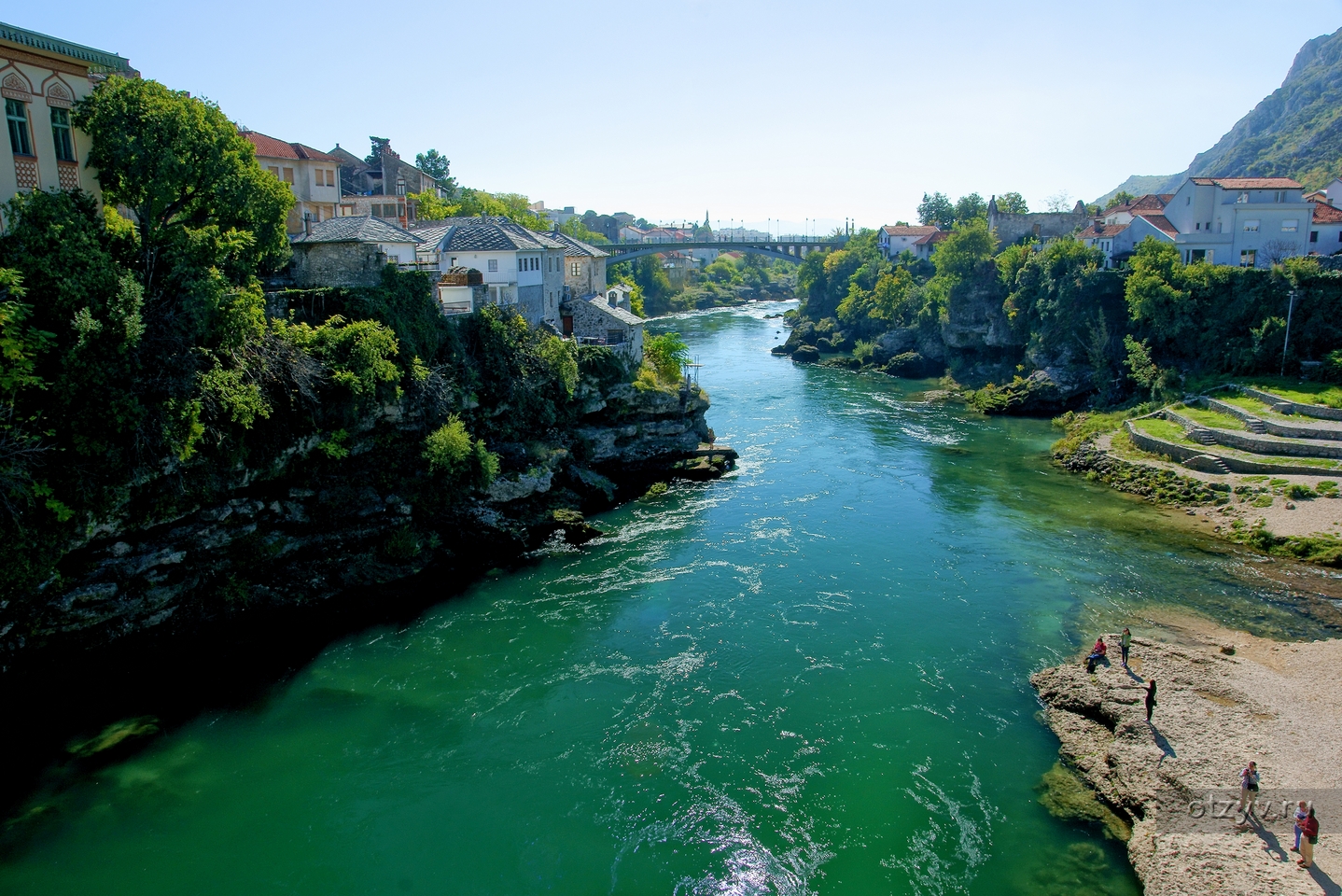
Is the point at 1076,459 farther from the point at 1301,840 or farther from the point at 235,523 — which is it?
the point at 235,523

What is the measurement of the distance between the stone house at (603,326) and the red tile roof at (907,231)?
66011 millimetres

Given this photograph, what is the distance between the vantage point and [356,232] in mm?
32062

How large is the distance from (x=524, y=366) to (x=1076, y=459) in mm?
27505

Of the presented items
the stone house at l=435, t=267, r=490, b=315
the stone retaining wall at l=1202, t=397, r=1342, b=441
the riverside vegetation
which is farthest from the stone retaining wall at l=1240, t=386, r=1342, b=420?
the stone house at l=435, t=267, r=490, b=315

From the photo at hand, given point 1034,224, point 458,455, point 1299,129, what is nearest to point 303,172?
point 458,455

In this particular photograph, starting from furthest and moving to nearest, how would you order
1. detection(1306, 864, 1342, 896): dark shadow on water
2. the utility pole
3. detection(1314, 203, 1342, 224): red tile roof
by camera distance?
detection(1314, 203, 1342, 224): red tile roof
the utility pole
detection(1306, 864, 1342, 896): dark shadow on water

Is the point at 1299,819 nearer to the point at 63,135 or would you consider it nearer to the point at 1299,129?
the point at 63,135

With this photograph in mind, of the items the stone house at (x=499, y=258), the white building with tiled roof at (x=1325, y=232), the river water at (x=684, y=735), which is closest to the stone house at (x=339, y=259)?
the stone house at (x=499, y=258)

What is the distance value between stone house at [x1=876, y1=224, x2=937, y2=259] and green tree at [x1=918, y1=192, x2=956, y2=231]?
812 centimetres

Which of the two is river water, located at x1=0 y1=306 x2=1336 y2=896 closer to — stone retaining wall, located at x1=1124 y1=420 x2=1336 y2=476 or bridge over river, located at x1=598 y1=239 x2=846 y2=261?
stone retaining wall, located at x1=1124 y1=420 x2=1336 y2=476

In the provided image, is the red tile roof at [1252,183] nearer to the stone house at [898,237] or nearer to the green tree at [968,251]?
the green tree at [968,251]

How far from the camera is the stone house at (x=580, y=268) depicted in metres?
49.4

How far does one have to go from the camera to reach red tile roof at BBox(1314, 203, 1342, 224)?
5259cm

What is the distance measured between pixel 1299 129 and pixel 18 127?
168131mm
